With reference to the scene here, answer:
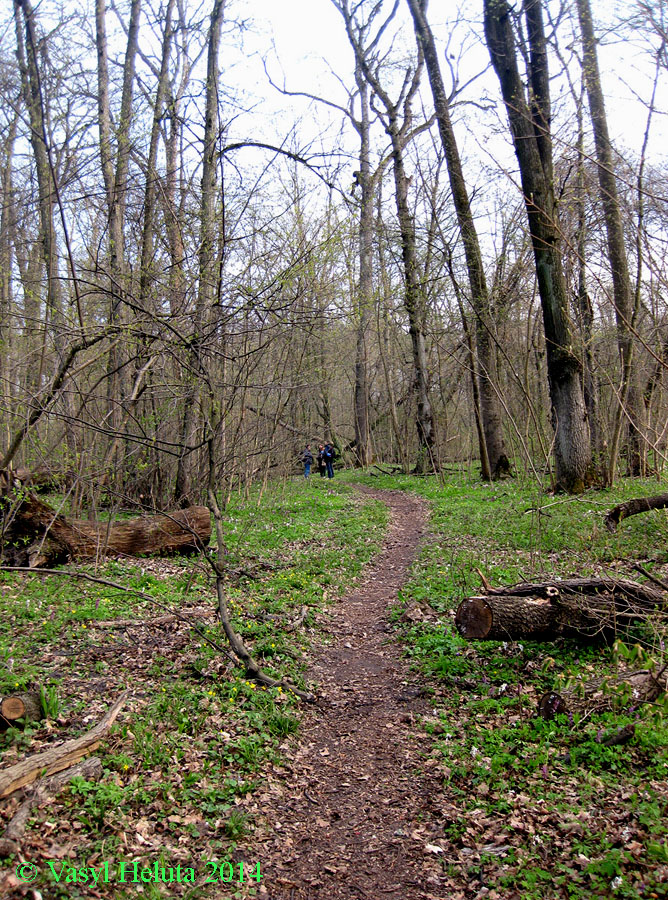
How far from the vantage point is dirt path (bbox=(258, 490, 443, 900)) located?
10.5ft

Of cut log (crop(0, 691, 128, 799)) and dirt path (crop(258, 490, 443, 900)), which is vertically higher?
cut log (crop(0, 691, 128, 799))

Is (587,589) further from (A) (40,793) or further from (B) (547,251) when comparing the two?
(B) (547,251)

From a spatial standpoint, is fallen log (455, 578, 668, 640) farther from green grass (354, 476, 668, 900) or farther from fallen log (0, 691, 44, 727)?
fallen log (0, 691, 44, 727)

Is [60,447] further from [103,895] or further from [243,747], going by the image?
[103,895]

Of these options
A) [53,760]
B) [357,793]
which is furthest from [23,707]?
[357,793]

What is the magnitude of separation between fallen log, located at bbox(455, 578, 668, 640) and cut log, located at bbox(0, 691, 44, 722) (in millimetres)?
3385

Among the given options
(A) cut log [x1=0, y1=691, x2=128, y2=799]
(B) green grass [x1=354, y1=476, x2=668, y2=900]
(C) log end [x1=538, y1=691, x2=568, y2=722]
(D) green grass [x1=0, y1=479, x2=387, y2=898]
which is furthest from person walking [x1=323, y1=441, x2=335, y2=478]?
(A) cut log [x1=0, y1=691, x2=128, y2=799]

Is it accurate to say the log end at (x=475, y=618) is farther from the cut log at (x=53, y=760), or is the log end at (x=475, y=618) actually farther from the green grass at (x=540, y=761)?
the cut log at (x=53, y=760)

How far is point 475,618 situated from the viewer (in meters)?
5.17

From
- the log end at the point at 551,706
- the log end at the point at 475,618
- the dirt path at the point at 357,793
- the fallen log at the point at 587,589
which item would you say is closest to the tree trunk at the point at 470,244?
the fallen log at the point at 587,589

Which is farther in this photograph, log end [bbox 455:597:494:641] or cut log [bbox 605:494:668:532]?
cut log [bbox 605:494:668:532]

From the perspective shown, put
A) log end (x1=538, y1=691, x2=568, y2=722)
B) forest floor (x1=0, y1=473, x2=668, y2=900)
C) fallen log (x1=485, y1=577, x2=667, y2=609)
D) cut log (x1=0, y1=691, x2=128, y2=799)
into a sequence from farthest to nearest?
fallen log (x1=485, y1=577, x2=667, y2=609) → log end (x1=538, y1=691, x2=568, y2=722) → cut log (x1=0, y1=691, x2=128, y2=799) → forest floor (x1=0, y1=473, x2=668, y2=900)

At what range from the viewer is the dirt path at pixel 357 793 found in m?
3.20

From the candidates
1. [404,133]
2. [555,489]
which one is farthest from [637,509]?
[404,133]
